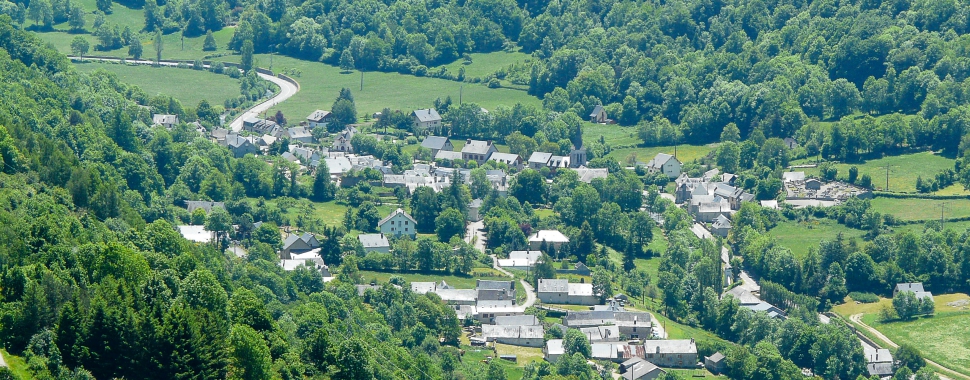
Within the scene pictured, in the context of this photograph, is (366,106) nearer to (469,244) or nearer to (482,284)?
(469,244)

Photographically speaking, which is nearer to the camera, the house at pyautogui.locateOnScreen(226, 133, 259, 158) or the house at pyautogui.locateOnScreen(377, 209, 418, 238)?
the house at pyautogui.locateOnScreen(377, 209, 418, 238)

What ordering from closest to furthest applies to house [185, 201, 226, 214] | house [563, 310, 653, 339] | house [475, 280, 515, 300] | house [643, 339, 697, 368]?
house [643, 339, 697, 368]
house [563, 310, 653, 339]
house [475, 280, 515, 300]
house [185, 201, 226, 214]

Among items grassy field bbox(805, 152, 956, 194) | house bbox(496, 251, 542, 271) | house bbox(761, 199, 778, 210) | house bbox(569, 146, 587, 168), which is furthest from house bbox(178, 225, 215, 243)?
grassy field bbox(805, 152, 956, 194)

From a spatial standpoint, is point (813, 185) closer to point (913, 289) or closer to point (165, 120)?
point (913, 289)

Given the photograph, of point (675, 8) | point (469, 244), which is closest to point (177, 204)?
point (469, 244)

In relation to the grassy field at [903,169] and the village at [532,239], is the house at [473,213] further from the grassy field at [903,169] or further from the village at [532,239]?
the grassy field at [903,169]

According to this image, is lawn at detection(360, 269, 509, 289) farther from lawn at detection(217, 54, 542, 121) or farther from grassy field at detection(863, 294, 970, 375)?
lawn at detection(217, 54, 542, 121)

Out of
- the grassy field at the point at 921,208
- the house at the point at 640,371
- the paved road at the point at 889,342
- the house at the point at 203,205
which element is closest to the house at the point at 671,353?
the house at the point at 640,371
